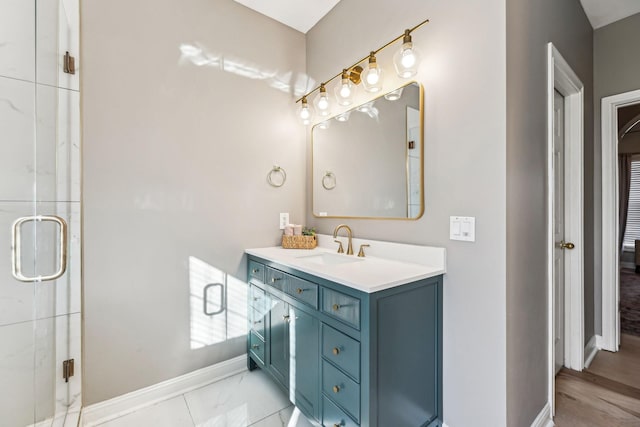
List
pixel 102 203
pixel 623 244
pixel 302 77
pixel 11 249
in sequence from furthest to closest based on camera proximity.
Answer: pixel 623 244, pixel 302 77, pixel 102 203, pixel 11 249

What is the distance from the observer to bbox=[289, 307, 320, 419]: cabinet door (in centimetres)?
145

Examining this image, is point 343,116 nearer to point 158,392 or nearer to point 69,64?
point 69,64

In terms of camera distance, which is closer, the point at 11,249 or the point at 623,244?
the point at 11,249

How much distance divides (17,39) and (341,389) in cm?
202

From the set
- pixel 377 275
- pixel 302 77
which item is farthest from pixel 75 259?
pixel 302 77

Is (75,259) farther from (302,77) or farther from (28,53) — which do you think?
(302,77)

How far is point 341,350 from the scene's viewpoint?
1.31 metres

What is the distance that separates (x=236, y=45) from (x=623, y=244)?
7519mm

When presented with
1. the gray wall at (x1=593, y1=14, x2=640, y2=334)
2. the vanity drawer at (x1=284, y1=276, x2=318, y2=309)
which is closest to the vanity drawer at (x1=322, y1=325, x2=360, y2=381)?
the vanity drawer at (x1=284, y1=276, x2=318, y2=309)

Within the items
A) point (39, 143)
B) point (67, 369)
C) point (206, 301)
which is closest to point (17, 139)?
point (39, 143)

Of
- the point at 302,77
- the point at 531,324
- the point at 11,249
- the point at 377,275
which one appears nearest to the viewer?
the point at 11,249

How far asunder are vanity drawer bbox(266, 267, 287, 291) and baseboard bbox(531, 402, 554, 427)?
1491 mm

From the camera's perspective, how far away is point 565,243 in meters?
2.18

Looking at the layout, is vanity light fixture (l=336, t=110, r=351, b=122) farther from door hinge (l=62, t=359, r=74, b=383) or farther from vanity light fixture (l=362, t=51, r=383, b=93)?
door hinge (l=62, t=359, r=74, b=383)
